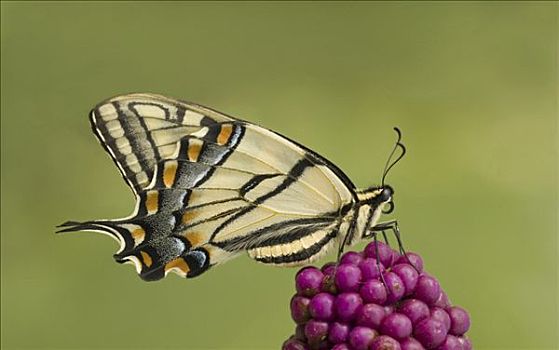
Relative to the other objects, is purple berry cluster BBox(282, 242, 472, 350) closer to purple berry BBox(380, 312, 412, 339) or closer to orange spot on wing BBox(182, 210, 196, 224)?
purple berry BBox(380, 312, 412, 339)

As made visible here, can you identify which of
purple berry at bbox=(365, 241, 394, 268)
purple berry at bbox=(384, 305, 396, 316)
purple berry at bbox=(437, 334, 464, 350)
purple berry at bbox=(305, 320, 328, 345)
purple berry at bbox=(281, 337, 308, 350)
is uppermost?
purple berry at bbox=(365, 241, 394, 268)

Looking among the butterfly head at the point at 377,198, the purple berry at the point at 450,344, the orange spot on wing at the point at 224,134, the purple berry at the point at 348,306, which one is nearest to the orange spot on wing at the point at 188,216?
the orange spot on wing at the point at 224,134

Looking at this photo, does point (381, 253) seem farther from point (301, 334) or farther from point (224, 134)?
point (224, 134)

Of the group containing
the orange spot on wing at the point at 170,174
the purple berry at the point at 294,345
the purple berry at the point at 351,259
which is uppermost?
the orange spot on wing at the point at 170,174

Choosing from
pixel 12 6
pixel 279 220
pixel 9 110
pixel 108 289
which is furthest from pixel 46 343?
pixel 279 220

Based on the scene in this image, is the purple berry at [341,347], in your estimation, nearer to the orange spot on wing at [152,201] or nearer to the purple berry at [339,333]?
the purple berry at [339,333]

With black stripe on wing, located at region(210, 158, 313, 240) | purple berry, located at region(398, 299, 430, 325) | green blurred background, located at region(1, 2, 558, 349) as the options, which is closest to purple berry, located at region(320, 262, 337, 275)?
purple berry, located at region(398, 299, 430, 325)
